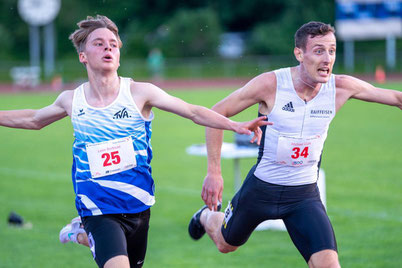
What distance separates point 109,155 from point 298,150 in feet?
Result: 4.74

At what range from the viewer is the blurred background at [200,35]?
127ft

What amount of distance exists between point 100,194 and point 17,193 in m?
7.17

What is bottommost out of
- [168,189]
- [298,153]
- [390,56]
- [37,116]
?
[390,56]

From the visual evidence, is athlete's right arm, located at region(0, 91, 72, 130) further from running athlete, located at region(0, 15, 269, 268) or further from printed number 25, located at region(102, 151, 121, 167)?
printed number 25, located at region(102, 151, 121, 167)

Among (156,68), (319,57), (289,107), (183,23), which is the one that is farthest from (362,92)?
(183,23)

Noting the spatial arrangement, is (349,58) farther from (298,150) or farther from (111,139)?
(111,139)

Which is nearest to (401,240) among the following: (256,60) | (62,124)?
(62,124)

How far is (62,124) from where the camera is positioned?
24969 millimetres

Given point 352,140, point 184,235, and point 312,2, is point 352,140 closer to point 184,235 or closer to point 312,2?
point 184,235

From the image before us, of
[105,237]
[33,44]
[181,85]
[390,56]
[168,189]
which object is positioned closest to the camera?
[105,237]

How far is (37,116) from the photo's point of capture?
210 inches

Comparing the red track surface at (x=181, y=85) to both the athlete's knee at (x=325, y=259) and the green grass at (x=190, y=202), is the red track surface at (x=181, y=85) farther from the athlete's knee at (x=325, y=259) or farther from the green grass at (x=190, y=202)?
the athlete's knee at (x=325, y=259)

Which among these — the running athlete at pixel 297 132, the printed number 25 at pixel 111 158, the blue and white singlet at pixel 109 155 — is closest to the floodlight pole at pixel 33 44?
the running athlete at pixel 297 132

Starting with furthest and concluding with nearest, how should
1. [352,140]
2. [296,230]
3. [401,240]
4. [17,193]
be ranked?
[352,140] < [17,193] < [401,240] < [296,230]
